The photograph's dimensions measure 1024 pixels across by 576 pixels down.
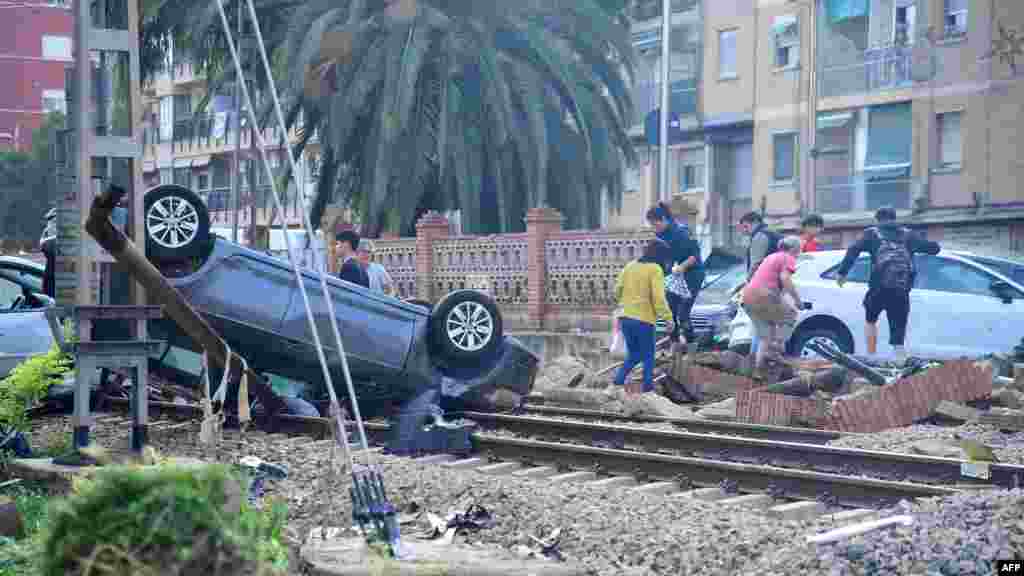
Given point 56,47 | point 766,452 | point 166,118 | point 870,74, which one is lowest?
point 766,452

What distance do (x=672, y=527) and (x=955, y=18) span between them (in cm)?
3696

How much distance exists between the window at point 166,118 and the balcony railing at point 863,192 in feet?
126

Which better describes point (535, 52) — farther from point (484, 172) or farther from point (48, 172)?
point (48, 172)

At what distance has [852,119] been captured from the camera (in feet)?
144

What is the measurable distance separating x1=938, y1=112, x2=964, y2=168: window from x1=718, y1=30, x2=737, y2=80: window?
29.6ft

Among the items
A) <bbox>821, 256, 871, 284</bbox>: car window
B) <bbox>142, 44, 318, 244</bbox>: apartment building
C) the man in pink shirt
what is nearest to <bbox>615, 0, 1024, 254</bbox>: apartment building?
<bbox>142, 44, 318, 244</bbox>: apartment building

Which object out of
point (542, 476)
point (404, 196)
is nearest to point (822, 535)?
point (542, 476)

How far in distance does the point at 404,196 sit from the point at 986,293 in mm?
15064

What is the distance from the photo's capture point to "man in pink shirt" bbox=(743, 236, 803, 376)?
1486cm

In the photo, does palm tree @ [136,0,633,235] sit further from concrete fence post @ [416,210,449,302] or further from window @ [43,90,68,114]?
window @ [43,90,68,114]

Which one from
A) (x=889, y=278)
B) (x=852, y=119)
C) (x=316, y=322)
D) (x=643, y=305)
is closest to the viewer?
(x=316, y=322)

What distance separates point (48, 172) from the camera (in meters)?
61.9

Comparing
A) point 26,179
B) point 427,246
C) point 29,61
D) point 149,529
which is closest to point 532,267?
point 427,246

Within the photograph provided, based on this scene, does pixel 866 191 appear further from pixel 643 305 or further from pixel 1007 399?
pixel 1007 399
